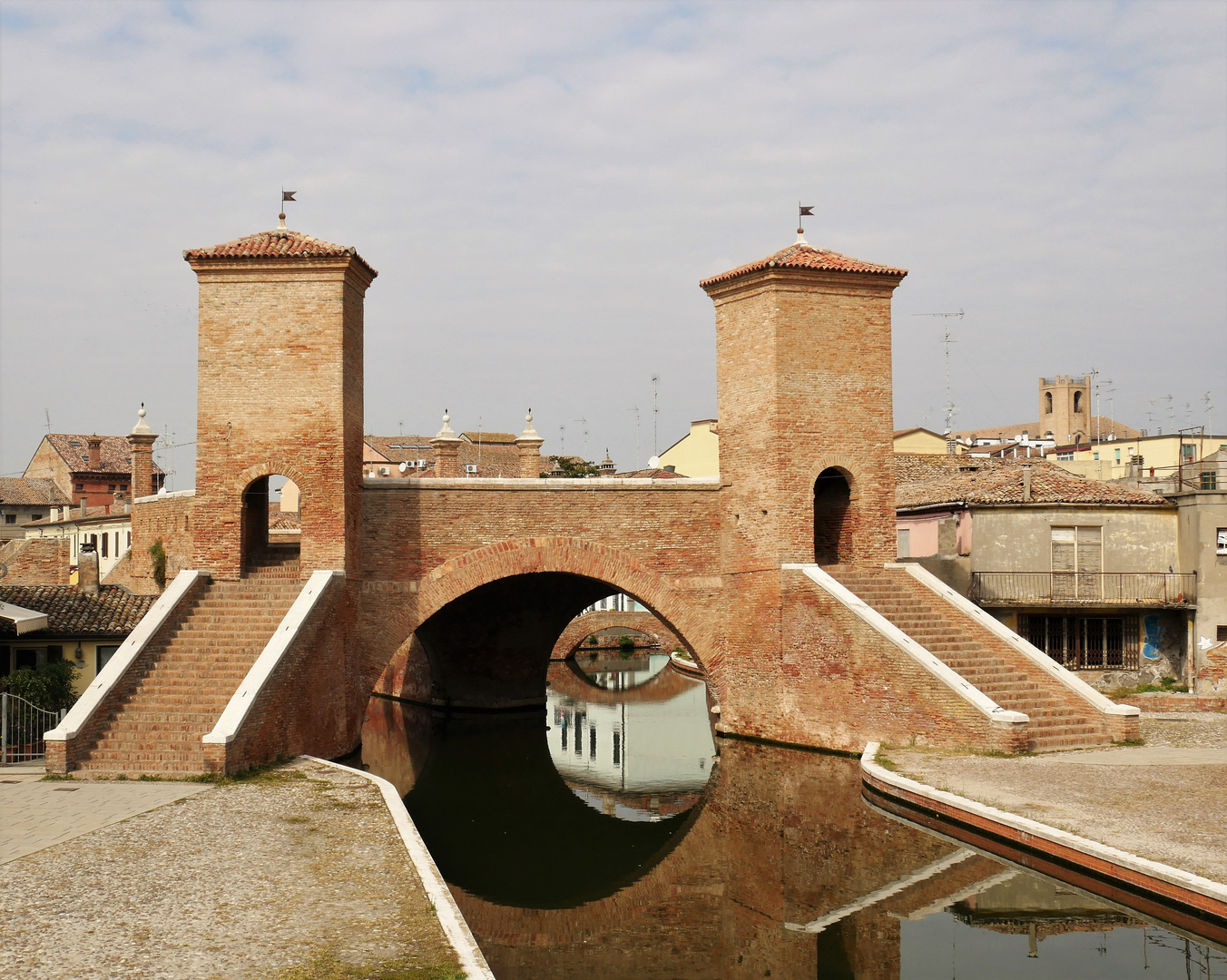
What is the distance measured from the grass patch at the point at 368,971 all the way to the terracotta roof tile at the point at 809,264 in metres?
13.0

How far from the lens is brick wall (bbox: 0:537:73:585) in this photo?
2780 centimetres

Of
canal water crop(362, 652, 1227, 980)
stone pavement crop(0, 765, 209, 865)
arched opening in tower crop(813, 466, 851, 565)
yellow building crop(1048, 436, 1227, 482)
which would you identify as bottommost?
canal water crop(362, 652, 1227, 980)

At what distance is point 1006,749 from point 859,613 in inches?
111

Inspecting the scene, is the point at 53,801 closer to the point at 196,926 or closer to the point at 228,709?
the point at 228,709

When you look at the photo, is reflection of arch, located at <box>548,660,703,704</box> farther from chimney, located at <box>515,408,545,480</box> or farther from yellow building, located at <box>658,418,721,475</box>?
yellow building, located at <box>658,418,721,475</box>

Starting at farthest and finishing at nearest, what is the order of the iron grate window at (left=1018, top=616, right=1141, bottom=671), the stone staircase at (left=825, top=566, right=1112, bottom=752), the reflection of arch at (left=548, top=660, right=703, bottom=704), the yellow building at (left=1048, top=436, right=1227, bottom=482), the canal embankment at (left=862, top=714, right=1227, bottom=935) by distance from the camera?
1. the reflection of arch at (left=548, top=660, right=703, bottom=704)
2. the yellow building at (left=1048, top=436, right=1227, bottom=482)
3. the iron grate window at (left=1018, top=616, right=1141, bottom=671)
4. the stone staircase at (left=825, top=566, right=1112, bottom=752)
5. the canal embankment at (left=862, top=714, right=1227, bottom=935)

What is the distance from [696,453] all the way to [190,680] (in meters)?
32.3

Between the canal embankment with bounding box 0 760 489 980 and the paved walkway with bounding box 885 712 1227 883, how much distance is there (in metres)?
5.98

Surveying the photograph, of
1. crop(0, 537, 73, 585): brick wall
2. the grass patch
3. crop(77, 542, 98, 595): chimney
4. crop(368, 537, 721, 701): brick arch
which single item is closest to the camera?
the grass patch

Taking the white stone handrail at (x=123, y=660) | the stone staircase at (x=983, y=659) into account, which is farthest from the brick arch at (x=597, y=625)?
the white stone handrail at (x=123, y=660)

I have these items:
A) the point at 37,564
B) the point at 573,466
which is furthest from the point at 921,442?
the point at 37,564

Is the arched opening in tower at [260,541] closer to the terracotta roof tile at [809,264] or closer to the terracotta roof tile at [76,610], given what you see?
the terracotta roof tile at [76,610]

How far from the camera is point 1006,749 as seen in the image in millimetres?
14531

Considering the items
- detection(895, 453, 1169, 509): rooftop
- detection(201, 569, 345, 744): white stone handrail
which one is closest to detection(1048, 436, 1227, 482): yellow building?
detection(895, 453, 1169, 509): rooftop
